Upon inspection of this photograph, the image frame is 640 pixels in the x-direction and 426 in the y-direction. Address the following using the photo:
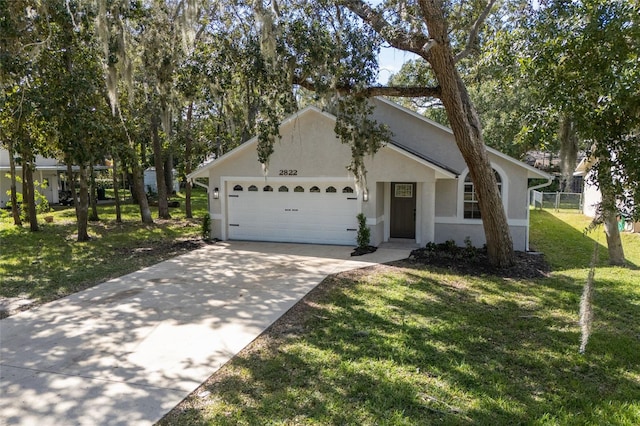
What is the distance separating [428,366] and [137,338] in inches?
149

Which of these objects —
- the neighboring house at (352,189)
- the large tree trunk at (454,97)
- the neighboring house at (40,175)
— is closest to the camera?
the large tree trunk at (454,97)

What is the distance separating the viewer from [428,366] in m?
4.81

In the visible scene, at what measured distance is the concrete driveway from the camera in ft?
13.4

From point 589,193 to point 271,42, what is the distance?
20482 mm

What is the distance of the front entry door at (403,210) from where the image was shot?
13.2 metres

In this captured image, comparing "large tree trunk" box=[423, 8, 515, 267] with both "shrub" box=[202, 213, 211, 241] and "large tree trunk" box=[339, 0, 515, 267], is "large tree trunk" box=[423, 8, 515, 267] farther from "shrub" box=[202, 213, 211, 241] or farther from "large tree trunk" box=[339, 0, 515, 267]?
"shrub" box=[202, 213, 211, 241]

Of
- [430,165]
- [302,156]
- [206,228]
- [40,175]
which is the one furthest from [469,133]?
[40,175]

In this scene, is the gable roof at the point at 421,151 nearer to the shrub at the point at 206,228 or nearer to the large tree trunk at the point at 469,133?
the shrub at the point at 206,228

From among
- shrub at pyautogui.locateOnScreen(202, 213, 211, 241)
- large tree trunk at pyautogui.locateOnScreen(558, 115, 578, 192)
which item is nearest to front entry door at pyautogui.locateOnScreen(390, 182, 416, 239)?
shrub at pyautogui.locateOnScreen(202, 213, 211, 241)

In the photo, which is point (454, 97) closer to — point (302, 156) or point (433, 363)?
point (302, 156)

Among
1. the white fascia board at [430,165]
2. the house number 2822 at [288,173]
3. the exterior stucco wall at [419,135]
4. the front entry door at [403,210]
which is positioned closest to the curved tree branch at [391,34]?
the white fascia board at [430,165]

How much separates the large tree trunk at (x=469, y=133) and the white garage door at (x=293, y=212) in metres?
3.89

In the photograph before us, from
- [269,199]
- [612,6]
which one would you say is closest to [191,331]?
[612,6]

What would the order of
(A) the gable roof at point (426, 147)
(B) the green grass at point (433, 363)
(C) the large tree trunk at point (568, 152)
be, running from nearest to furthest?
1. (B) the green grass at point (433, 363)
2. (C) the large tree trunk at point (568, 152)
3. (A) the gable roof at point (426, 147)
